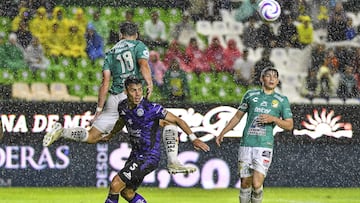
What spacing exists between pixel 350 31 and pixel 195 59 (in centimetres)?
339

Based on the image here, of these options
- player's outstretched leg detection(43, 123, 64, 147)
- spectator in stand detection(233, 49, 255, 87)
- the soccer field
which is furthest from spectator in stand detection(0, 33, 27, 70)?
player's outstretched leg detection(43, 123, 64, 147)

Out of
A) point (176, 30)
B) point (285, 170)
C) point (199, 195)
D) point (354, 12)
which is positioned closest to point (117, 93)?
point (199, 195)

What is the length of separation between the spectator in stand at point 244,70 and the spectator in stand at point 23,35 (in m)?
4.15

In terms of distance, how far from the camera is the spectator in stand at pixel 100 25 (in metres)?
21.7

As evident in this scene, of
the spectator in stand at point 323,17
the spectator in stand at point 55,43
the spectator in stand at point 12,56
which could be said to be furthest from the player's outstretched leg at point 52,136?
the spectator in stand at point 323,17

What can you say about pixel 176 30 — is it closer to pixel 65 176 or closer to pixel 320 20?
pixel 320 20

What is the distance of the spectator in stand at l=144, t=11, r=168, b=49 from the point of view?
851 inches

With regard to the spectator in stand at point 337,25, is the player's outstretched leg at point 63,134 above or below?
below

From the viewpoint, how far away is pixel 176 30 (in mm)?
21844

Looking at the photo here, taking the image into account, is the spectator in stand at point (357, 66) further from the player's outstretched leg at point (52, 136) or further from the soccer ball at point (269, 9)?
the player's outstretched leg at point (52, 136)

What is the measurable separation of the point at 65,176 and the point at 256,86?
13.8ft

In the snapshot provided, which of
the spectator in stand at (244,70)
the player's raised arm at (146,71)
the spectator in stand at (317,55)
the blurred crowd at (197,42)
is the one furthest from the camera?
the spectator in stand at (317,55)

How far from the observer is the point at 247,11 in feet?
72.8

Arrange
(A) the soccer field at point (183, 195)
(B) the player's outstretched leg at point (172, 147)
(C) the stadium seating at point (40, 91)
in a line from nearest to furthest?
1. (B) the player's outstretched leg at point (172, 147)
2. (A) the soccer field at point (183, 195)
3. (C) the stadium seating at point (40, 91)
